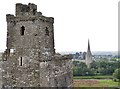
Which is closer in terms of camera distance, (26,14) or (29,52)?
(29,52)

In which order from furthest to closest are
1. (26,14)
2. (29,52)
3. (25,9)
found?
(25,9)
(26,14)
(29,52)

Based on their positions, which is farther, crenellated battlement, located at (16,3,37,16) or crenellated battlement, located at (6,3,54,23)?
crenellated battlement, located at (16,3,37,16)

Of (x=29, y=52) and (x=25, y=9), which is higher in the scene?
(x=25, y=9)

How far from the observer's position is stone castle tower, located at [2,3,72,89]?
22484 millimetres

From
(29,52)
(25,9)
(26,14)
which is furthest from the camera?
(25,9)

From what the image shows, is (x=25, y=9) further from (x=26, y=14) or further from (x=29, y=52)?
(x=29, y=52)

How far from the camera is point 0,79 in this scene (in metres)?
23.5

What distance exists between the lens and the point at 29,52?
22672 millimetres

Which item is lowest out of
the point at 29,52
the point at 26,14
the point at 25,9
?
the point at 29,52

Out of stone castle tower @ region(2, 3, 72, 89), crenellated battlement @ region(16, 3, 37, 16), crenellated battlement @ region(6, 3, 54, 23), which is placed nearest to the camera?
stone castle tower @ region(2, 3, 72, 89)

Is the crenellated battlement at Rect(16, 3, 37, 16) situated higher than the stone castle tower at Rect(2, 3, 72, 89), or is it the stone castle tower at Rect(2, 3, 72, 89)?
the crenellated battlement at Rect(16, 3, 37, 16)

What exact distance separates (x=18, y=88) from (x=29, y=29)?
4327 mm

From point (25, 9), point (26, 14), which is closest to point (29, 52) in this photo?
point (26, 14)

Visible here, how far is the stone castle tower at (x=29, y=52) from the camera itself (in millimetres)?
22484
